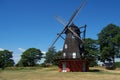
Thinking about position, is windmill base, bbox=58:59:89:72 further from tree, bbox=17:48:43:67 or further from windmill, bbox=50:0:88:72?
tree, bbox=17:48:43:67

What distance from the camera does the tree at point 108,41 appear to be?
7383cm

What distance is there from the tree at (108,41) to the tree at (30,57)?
124 ft

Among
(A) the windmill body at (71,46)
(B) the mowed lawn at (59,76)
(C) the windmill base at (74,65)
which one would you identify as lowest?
(B) the mowed lawn at (59,76)

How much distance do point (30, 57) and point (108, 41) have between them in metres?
41.4

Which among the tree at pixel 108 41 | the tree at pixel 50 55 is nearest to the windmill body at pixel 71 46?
the tree at pixel 108 41

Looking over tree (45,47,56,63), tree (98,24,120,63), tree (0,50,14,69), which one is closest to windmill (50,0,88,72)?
tree (98,24,120,63)

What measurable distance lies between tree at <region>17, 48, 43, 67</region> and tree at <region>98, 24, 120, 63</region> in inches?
1484

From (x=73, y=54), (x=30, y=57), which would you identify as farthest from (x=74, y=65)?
(x=30, y=57)

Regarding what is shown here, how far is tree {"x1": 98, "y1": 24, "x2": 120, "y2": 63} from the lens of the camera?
242 ft

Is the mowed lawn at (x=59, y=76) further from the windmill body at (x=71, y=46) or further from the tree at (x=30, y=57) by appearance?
the tree at (x=30, y=57)

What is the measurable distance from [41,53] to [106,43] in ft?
133

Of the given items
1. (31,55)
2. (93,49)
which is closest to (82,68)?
(93,49)

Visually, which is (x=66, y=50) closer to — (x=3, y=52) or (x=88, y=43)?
(x=88, y=43)

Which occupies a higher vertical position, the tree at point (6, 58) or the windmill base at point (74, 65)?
the tree at point (6, 58)
